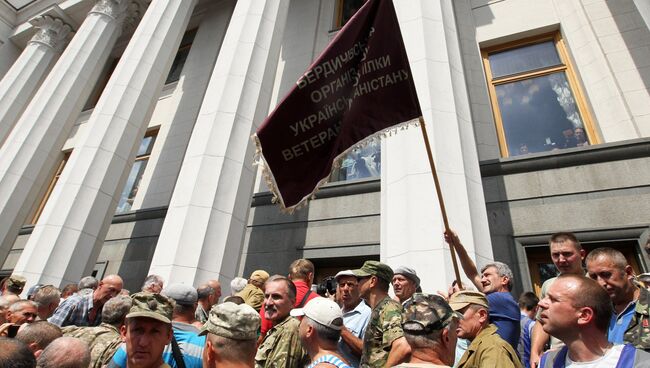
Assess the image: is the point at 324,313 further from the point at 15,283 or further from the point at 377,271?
the point at 15,283

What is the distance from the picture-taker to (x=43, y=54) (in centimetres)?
1672

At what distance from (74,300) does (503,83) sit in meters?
9.46

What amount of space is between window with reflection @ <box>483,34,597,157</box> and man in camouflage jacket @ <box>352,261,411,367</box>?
20.8 feet

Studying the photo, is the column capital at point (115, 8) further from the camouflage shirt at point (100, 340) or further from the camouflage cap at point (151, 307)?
the camouflage cap at point (151, 307)

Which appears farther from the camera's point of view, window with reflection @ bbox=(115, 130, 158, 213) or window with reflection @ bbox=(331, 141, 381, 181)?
window with reflection @ bbox=(115, 130, 158, 213)

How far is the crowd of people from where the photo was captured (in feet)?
6.50

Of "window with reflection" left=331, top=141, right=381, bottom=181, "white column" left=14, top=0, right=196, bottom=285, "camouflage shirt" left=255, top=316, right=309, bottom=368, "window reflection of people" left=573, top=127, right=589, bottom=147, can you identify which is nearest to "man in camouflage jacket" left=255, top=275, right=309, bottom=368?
"camouflage shirt" left=255, top=316, right=309, bottom=368

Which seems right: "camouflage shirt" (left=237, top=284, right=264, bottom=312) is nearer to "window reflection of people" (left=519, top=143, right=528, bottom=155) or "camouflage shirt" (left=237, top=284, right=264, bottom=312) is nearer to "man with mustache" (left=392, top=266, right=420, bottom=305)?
"man with mustache" (left=392, top=266, right=420, bottom=305)

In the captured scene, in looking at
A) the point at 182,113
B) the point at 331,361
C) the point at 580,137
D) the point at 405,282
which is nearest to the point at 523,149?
the point at 580,137

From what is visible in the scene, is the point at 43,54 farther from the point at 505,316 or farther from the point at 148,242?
the point at 505,316

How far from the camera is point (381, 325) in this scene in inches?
114

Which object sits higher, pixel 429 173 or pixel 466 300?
pixel 429 173

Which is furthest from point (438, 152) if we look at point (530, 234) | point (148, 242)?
point (148, 242)

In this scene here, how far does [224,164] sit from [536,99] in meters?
7.05
